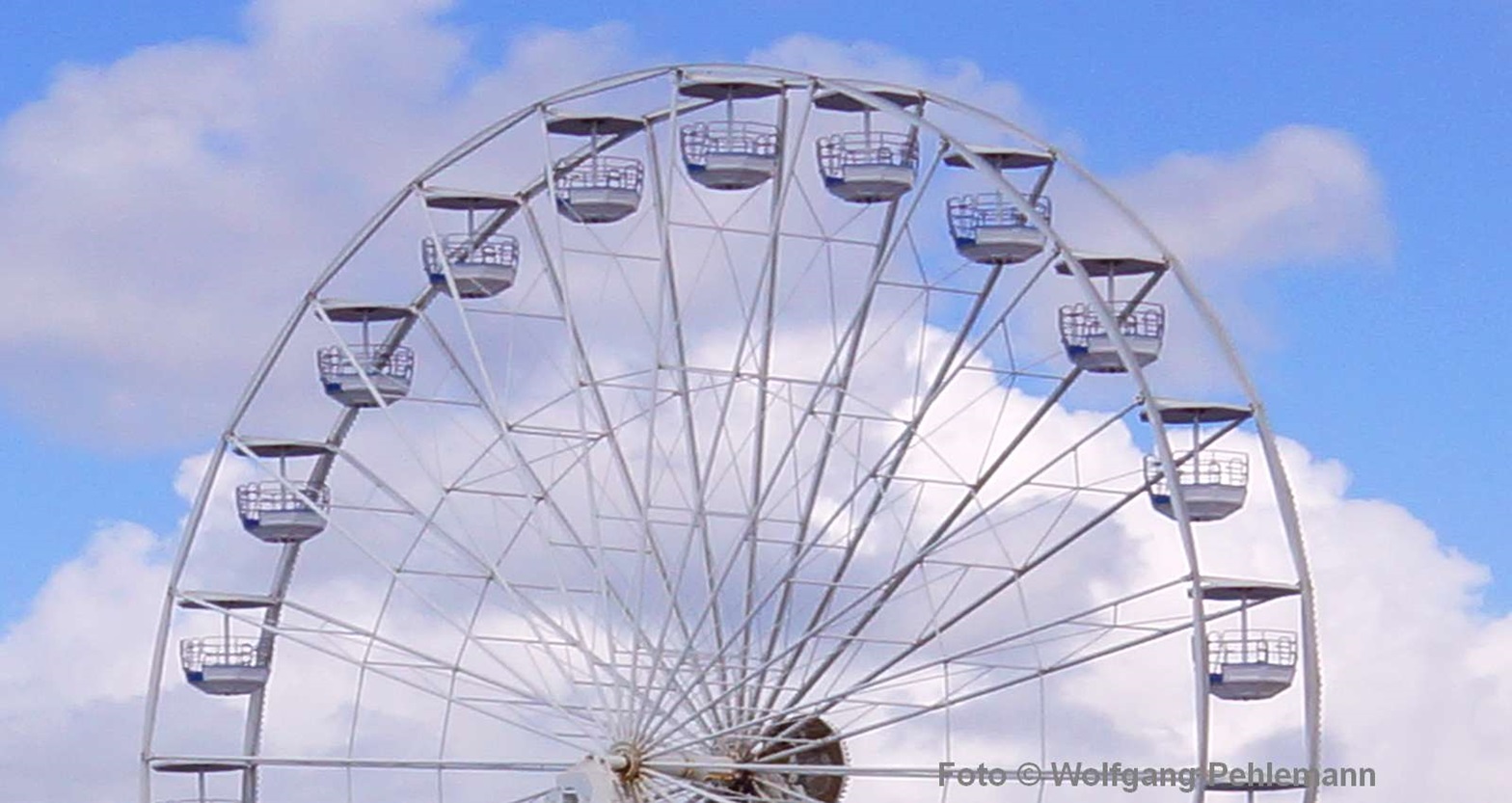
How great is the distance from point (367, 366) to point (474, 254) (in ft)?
7.03

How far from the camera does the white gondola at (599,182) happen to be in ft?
161

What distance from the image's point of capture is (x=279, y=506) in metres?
51.8

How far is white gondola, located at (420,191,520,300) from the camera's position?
50.3 metres

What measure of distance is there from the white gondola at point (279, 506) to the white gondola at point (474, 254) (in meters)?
2.81

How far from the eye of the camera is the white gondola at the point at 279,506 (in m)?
51.6

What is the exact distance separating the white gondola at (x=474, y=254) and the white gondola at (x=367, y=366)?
102 cm

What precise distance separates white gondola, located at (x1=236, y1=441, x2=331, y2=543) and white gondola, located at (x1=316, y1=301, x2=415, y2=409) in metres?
0.76

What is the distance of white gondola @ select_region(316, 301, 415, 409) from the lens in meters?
51.4

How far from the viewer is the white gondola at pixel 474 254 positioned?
50.3 m

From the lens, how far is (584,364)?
47688 millimetres

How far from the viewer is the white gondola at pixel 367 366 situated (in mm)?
51438

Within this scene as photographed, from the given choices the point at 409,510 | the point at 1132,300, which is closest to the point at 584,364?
the point at 409,510

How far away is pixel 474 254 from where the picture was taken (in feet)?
166

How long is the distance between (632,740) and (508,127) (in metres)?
7.23
